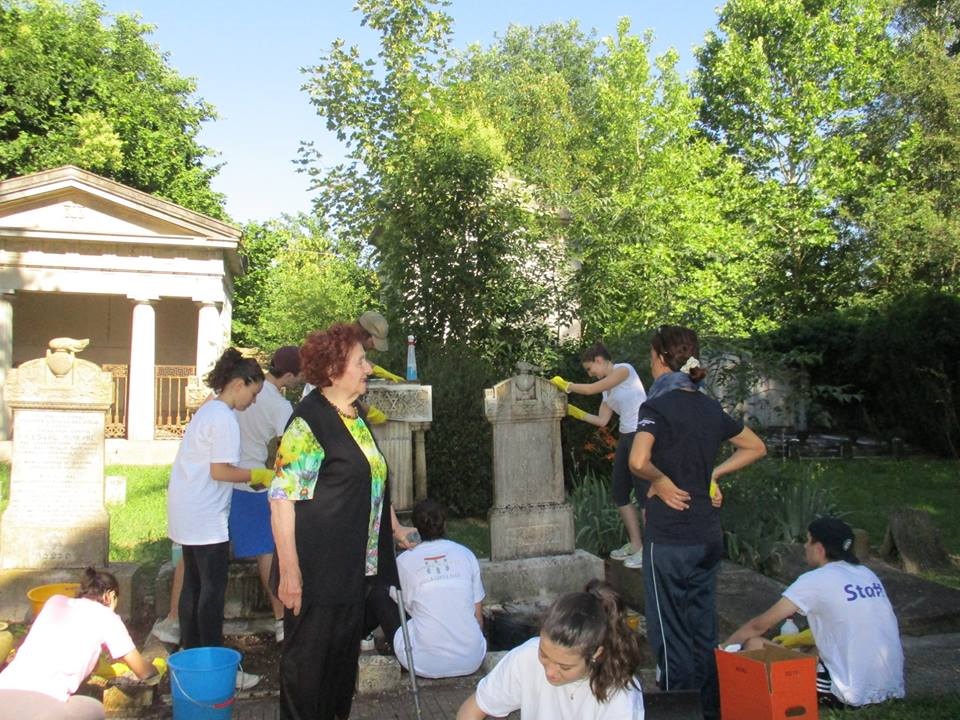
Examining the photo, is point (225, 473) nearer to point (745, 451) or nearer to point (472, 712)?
point (472, 712)

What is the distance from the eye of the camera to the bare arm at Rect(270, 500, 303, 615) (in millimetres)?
3328

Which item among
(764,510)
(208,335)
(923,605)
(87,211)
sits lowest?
(923,605)

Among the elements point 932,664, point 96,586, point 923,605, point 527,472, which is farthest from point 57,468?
point 923,605

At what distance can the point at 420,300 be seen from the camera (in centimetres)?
1259

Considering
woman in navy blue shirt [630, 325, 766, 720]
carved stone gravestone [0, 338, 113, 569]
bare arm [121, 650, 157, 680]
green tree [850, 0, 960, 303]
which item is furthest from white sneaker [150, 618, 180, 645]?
green tree [850, 0, 960, 303]

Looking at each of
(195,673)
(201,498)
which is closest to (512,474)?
(201,498)

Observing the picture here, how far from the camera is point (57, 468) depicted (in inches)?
243

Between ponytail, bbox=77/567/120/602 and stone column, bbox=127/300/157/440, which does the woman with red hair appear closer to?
ponytail, bbox=77/567/120/602

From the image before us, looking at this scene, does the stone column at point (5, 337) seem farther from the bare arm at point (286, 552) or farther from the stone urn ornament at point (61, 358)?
the bare arm at point (286, 552)

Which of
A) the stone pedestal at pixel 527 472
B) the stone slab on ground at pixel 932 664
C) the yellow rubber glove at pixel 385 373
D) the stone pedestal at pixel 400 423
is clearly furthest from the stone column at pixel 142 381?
the stone slab on ground at pixel 932 664

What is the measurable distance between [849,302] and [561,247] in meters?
15.5

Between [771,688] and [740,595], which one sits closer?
[771,688]

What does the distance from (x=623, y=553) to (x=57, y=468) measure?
4.37 metres

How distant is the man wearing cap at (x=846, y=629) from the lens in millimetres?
4160
